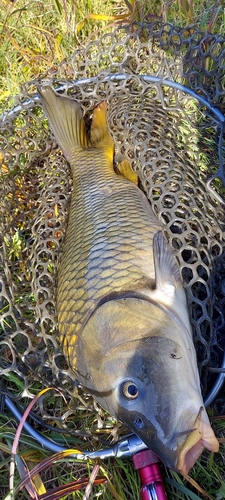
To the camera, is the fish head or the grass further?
the grass

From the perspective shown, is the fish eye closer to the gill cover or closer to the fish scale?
the gill cover

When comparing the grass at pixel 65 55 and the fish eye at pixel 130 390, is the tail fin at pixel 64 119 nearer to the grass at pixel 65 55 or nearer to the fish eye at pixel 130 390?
the grass at pixel 65 55

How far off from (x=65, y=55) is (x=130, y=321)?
1.73 metres

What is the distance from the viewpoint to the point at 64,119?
2.02m

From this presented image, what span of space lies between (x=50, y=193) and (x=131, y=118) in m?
0.48

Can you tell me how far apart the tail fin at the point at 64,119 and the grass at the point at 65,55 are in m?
0.46

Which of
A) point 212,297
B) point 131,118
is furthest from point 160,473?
point 131,118

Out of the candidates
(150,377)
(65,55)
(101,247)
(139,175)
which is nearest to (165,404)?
(150,377)

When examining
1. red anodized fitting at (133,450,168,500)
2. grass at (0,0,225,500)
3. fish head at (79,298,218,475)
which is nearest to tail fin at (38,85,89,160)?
grass at (0,0,225,500)

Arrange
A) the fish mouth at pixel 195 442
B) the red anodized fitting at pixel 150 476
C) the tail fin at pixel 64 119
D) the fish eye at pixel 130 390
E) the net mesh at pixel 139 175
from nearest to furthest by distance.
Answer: the fish mouth at pixel 195 442 → the fish eye at pixel 130 390 → the red anodized fitting at pixel 150 476 → the net mesh at pixel 139 175 → the tail fin at pixel 64 119

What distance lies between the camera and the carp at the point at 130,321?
121 centimetres

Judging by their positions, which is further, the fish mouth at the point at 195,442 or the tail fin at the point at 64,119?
the tail fin at the point at 64,119

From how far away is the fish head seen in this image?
118 centimetres

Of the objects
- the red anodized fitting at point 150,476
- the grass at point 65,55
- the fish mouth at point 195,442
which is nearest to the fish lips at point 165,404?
the fish mouth at point 195,442
